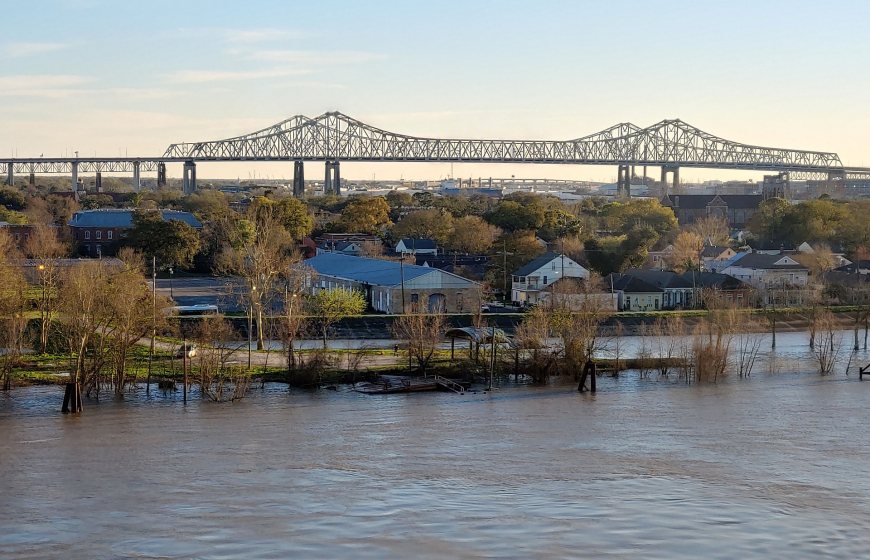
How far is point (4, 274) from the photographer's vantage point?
899 inches

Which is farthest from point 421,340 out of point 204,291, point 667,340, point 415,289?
point 204,291

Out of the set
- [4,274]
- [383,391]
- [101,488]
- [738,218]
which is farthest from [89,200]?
[101,488]

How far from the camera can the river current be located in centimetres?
1143

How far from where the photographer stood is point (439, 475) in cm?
1370

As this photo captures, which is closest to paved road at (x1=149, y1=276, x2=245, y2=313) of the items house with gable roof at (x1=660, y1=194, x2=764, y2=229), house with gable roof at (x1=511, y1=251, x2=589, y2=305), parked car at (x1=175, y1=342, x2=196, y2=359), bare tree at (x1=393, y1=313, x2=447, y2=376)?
parked car at (x1=175, y1=342, x2=196, y2=359)

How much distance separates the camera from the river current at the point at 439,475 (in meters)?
11.4

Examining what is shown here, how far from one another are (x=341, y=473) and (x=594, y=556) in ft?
12.1

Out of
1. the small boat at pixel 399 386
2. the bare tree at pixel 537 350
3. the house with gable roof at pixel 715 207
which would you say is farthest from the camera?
the house with gable roof at pixel 715 207

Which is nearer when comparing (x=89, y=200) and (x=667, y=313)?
(x=667, y=313)

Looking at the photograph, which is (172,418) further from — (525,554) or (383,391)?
(525,554)

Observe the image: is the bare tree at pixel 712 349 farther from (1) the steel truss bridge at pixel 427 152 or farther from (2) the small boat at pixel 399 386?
(1) the steel truss bridge at pixel 427 152

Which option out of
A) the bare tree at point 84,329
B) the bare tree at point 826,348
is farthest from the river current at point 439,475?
the bare tree at point 826,348

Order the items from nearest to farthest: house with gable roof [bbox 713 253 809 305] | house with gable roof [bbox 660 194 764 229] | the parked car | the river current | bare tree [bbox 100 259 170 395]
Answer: the river current, bare tree [bbox 100 259 170 395], the parked car, house with gable roof [bbox 713 253 809 305], house with gable roof [bbox 660 194 764 229]

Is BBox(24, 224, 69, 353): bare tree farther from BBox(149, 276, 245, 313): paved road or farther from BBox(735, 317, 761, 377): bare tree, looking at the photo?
BBox(735, 317, 761, 377): bare tree
